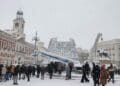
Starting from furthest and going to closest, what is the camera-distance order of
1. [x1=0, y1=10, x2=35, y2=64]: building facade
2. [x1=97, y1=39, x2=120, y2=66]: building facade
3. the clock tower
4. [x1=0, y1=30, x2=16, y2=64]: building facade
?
the clock tower → [x1=97, y1=39, x2=120, y2=66]: building facade → [x1=0, y1=10, x2=35, y2=64]: building facade → [x1=0, y1=30, x2=16, y2=64]: building facade

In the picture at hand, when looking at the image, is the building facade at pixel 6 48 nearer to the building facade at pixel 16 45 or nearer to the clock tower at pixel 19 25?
the building facade at pixel 16 45

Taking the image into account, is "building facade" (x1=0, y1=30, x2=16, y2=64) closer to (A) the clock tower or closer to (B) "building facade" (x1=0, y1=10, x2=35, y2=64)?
(B) "building facade" (x1=0, y1=10, x2=35, y2=64)

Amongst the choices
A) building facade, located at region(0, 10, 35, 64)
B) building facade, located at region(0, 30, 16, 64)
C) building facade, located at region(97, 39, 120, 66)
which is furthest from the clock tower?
building facade, located at region(97, 39, 120, 66)

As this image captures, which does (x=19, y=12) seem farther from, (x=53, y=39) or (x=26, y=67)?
(x=26, y=67)

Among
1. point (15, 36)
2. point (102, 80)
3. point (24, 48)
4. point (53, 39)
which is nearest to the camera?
point (102, 80)

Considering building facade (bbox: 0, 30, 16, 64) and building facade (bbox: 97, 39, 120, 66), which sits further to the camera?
building facade (bbox: 97, 39, 120, 66)

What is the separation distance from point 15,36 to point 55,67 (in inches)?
1953

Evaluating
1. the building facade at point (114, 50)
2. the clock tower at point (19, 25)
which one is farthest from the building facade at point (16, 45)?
the building facade at point (114, 50)

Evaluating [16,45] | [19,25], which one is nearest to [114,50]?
[16,45]

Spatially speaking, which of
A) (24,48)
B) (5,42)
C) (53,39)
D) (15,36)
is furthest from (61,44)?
(5,42)

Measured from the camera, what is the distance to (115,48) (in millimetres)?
86000

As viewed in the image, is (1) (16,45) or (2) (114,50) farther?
(2) (114,50)

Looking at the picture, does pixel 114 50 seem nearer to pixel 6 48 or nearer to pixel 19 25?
pixel 19 25

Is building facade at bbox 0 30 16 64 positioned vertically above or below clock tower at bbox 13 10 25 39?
below
